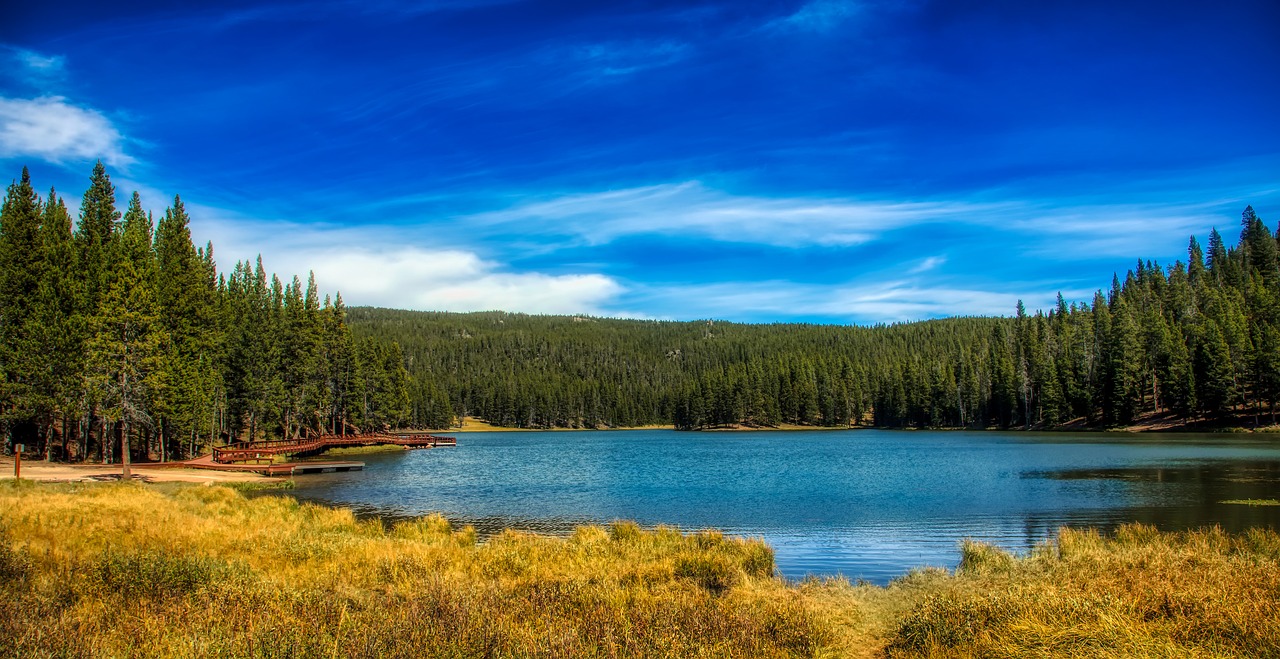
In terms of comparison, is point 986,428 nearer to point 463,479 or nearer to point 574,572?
point 463,479

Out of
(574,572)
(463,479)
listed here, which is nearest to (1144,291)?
(463,479)

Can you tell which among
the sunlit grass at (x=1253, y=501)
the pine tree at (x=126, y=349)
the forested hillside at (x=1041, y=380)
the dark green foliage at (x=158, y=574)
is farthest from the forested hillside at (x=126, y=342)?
the forested hillside at (x=1041, y=380)

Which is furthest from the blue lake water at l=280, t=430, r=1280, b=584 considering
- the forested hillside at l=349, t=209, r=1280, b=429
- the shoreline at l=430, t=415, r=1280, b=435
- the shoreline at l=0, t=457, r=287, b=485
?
the forested hillside at l=349, t=209, r=1280, b=429

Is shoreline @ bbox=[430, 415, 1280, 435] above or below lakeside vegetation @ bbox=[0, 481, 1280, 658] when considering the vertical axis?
below

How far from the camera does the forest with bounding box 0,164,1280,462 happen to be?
41.3 meters

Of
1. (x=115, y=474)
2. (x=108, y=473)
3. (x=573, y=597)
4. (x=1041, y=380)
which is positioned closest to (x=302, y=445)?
(x=108, y=473)

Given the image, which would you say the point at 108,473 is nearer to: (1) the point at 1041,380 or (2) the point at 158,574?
(2) the point at 158,574

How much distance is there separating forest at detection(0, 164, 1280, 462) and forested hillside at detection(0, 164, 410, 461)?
15cm

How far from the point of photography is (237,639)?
7.41 metres

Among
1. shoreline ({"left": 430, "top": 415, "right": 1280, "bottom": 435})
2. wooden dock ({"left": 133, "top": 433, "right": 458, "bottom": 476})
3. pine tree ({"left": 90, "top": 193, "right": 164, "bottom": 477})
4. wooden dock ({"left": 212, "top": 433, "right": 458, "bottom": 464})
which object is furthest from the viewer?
shoreline ({"left": 430, "top": 415, "right": 1280, "bottom": 435})

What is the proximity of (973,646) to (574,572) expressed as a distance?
7.67 meters

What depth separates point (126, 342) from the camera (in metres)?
38.8

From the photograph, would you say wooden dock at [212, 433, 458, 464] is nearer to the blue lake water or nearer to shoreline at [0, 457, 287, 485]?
shoreline at [0, 457, 287, 485]

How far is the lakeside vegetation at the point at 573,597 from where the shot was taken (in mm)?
7914
